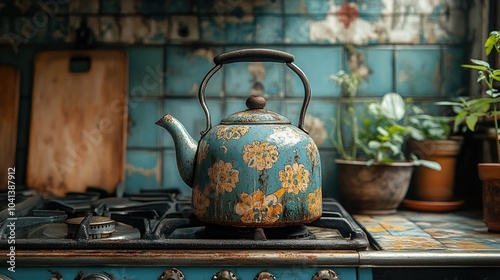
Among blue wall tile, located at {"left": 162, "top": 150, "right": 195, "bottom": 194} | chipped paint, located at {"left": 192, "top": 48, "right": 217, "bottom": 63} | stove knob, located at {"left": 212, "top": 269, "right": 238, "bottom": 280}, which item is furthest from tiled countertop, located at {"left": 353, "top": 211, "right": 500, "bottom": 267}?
chipped paint, located at {"left": 192, "top": 48, "right": 217, "bottom": 63}

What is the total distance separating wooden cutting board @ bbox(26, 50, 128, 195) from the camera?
144cm

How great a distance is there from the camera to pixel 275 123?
936 millimetres

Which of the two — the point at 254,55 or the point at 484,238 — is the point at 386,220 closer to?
the point at 484,238

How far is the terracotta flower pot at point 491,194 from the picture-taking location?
3.35 ft

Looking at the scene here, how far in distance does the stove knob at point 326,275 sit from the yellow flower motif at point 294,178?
152 millimetres

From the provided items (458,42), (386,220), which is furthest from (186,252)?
(458,42)

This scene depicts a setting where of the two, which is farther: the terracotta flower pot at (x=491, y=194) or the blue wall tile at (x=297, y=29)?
the blue wall tile at (x=297, y=29)

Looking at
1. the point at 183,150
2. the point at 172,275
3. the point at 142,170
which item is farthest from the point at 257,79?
the point at 172,275

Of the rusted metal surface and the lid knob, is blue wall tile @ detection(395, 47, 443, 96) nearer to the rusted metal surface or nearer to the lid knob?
the lid knob

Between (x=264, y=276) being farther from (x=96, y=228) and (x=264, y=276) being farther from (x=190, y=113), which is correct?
(x=190, y=113)

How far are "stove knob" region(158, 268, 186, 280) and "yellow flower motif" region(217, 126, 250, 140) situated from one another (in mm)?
261

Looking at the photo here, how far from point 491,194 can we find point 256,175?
1.82 feet

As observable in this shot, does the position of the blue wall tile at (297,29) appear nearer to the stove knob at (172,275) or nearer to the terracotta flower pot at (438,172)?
the terracotta flower pot at (438,172)

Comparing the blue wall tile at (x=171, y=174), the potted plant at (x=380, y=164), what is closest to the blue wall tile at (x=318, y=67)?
the potted plant at (x=380, y=164)
